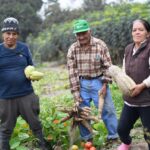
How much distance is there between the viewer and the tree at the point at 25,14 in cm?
3474

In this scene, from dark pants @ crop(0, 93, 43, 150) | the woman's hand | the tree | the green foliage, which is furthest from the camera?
the tree

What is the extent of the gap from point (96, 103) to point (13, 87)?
48.1 inches

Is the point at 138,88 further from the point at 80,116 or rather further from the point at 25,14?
the point at 25,14

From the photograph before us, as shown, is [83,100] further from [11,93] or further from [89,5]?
[89,5]

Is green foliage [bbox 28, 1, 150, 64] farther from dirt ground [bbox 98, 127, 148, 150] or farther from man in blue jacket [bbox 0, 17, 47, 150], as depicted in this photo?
man in blue jacket [bbox 0, 17, 47, 150]

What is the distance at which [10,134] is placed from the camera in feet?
18.5

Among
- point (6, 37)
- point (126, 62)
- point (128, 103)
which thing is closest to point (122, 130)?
point (128, 103)

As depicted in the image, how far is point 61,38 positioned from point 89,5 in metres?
20.9

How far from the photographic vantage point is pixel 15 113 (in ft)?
18.1

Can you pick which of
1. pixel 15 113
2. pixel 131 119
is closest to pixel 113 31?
pixel 15 113

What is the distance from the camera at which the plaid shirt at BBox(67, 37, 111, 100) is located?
5.71 m

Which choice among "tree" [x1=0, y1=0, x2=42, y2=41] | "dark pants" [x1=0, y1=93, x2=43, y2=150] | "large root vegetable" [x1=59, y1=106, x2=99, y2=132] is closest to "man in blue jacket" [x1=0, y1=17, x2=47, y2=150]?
"dark pants" [x1=0, y1=93, x2=43, y2=150]

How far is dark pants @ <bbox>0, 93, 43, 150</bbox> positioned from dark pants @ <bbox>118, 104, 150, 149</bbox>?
3.99ft

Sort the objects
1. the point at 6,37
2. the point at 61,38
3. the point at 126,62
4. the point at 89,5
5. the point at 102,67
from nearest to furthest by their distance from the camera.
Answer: the point at 126,62 < the point at 6,37 < the point at 102,67 < the point at 61,38 < the point at 89,5
